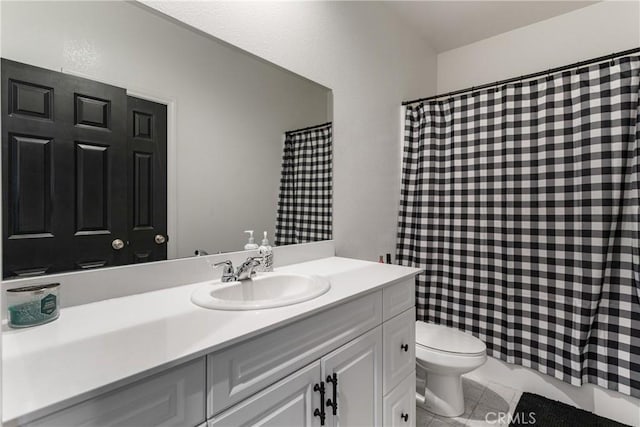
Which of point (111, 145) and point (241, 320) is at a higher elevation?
point (111, 145)

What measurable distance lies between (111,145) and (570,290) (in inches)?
87.6

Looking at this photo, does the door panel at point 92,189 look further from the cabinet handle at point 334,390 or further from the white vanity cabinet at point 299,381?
the cabinet handle at point 334,390

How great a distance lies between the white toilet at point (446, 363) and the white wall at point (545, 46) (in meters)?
1.93

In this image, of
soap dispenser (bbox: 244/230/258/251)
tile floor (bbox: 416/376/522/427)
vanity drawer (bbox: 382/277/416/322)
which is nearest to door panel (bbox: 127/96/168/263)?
soap dispenser (bbox: 244/230/258/251)

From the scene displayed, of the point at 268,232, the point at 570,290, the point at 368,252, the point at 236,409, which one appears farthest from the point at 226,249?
the point at 570,290

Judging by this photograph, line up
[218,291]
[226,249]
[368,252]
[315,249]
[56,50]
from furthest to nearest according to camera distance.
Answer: [368,252] < [315,249] < [226,249] < [218,291] < [56,50]

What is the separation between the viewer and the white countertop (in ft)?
1.98

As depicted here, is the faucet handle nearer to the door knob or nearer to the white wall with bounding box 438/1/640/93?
the door knob

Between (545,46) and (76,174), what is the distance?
2.85 metres

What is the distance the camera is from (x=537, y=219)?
194 centimetres

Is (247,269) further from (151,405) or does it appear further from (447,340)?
(447,340)

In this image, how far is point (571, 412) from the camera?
1.82m

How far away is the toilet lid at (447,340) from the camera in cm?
173

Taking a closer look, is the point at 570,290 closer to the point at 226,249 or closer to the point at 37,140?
the point at 226,249
